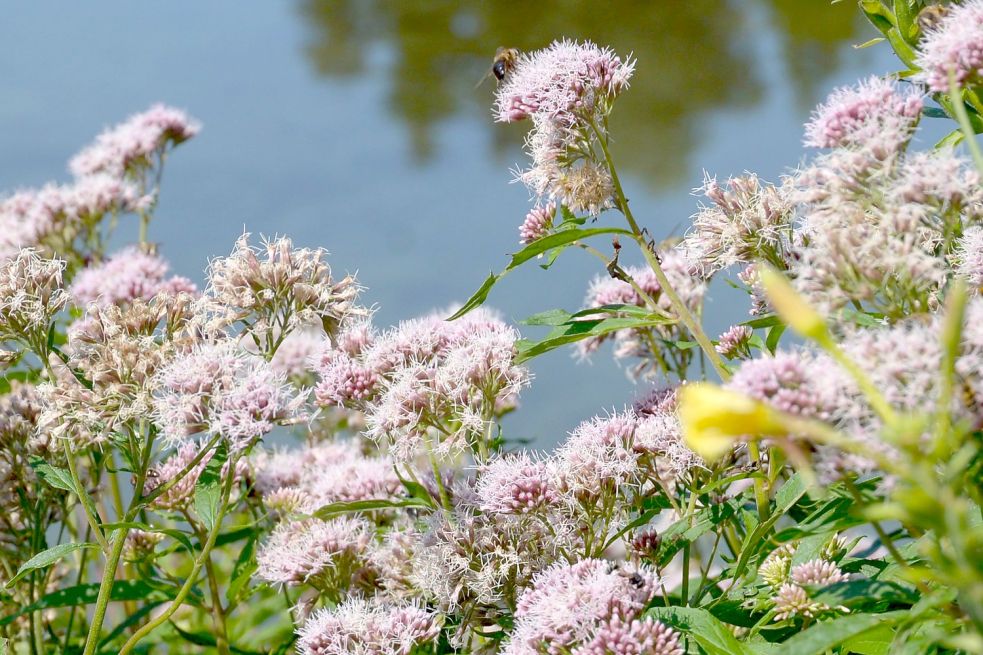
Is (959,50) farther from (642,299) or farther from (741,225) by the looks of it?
(642,299)

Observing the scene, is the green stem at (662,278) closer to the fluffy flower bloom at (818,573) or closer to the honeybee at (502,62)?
the fluffy flower bloom at (818,573)

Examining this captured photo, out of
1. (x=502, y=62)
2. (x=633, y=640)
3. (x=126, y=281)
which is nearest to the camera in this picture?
(x=633, y=640)

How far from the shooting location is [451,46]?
39.5 m

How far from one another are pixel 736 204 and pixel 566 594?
0.86 meters

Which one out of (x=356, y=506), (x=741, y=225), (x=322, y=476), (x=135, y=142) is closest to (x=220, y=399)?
(x=356, y=506)

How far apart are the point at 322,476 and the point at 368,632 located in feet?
2.67

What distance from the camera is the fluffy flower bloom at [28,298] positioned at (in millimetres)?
2234

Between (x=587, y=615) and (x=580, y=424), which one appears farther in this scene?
(x=580, y=424)

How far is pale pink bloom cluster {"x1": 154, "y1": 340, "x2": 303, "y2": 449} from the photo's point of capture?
1925 mm

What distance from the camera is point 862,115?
1718mm

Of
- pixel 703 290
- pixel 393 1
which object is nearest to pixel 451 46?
pixel 393 1

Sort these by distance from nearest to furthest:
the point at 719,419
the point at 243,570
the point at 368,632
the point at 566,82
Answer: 1. the point at 719,419
2. the point at 368,632
3. the point at 566,82
4. the point at 243,570

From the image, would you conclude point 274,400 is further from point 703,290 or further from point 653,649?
point 703,290

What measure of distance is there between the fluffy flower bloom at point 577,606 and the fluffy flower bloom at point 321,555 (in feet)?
2.35
